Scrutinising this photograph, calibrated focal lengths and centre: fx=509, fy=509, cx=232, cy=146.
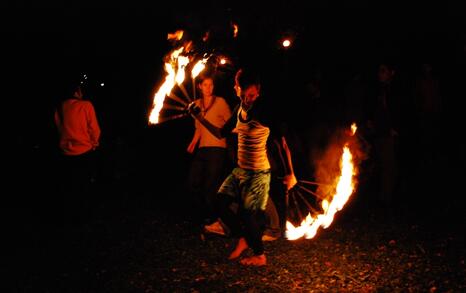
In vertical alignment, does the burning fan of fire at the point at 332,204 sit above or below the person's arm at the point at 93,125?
below

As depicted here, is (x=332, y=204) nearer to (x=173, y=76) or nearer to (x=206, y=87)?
(x=206, y=87)

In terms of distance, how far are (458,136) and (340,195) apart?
7.87 m

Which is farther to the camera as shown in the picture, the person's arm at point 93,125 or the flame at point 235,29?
the flame at point 235,29

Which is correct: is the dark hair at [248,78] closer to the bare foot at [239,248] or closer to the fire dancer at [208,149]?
the fire dancer at [208,149]

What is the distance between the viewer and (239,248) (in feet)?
19.7

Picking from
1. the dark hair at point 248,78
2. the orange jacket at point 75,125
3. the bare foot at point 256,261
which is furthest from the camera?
the orange jacket at point 75,125

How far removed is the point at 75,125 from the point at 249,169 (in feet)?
Result: 9.41

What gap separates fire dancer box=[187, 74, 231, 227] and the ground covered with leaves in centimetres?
61

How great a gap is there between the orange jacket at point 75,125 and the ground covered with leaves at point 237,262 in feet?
3.77

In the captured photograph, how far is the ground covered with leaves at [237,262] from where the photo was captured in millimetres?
5211

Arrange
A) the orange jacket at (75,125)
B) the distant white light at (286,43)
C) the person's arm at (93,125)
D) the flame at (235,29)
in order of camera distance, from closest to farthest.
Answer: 1. the orange jacket at (75,125)
2. the person's arm at (93,125)
3. the flame at (235,29)
4. the distant white light at (286,43)

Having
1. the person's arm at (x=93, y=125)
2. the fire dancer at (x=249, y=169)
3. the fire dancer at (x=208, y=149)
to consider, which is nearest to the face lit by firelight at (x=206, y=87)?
the fire dancer at (x=208, y=149)

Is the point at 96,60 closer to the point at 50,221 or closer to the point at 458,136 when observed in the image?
the point at 50,221

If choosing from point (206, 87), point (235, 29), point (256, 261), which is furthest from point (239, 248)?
point (235, 29)
